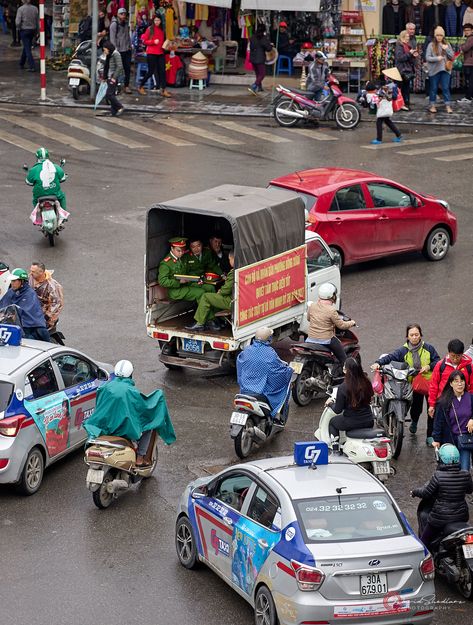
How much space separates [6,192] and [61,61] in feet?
51.1

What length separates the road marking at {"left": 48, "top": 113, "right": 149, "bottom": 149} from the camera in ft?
97.5

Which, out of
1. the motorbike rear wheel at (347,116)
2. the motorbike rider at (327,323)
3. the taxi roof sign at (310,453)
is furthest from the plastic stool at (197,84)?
the taxi roof sign at (310,453)

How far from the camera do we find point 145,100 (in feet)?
113

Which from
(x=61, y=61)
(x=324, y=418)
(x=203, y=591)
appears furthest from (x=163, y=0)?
(x=203, y=591)

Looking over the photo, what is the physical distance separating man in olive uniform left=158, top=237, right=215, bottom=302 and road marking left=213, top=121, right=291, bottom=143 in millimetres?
13662

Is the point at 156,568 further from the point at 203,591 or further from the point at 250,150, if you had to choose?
the point at 250,150

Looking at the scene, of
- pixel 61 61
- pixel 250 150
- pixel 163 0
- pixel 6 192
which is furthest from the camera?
pixel 61 61

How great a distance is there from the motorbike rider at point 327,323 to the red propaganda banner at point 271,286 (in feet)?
2.64

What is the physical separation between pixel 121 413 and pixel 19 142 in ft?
58.9

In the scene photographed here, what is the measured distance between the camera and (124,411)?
41.1 ft

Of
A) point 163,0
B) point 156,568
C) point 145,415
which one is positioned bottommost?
point 156,568

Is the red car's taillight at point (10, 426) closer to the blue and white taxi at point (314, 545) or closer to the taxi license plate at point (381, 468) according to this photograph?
the blue and white taxi at point (314, 545)

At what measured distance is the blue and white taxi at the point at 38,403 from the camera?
12562 millimetres

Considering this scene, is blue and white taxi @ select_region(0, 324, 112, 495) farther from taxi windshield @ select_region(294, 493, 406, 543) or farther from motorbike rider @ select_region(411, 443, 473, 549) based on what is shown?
motorbike rider @ select_region(411, 443, 473, 549)
